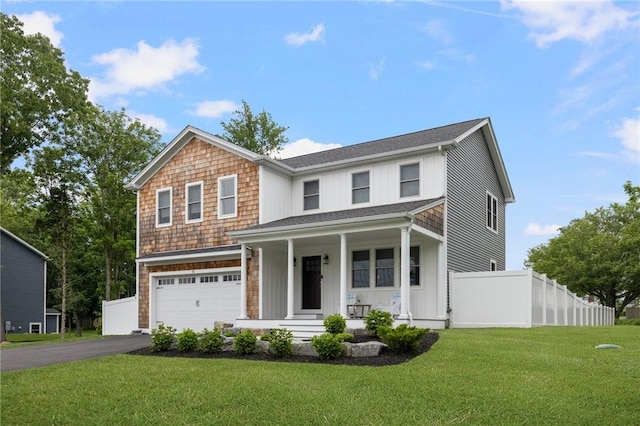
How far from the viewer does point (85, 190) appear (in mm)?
30844

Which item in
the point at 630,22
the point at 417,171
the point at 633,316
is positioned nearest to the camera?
the point at 630,22

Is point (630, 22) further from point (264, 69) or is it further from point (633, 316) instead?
point (633, 316)

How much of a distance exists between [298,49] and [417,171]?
520cm

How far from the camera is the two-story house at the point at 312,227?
17219mm

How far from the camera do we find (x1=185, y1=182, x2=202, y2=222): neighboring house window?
20.6 m

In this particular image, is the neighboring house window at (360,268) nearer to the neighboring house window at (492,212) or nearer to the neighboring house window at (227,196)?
the neighboring house window at (227,196)

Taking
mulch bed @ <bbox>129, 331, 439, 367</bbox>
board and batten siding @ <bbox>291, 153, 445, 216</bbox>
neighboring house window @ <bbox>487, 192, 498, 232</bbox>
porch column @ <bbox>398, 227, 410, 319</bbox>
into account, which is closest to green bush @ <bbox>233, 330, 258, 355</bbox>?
mulch bed @ <bbox>129, 331, 439, 367</bbox>

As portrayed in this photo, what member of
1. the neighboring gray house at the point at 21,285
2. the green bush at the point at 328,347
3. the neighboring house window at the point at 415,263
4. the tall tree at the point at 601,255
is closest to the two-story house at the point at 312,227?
the neighboring house window at the point at 415,263

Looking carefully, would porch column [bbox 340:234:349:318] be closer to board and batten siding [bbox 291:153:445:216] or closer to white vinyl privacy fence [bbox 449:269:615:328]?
board and batten siding [bbox 291:153:445:216]

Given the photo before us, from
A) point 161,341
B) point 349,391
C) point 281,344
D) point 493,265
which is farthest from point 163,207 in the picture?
point 349,391

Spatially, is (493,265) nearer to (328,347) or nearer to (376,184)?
(376,184)

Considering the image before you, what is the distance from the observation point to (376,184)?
61.8 feet

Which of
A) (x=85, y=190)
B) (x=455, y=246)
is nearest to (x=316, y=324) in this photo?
(x=455, y=246)

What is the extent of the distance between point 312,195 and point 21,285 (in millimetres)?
22770
